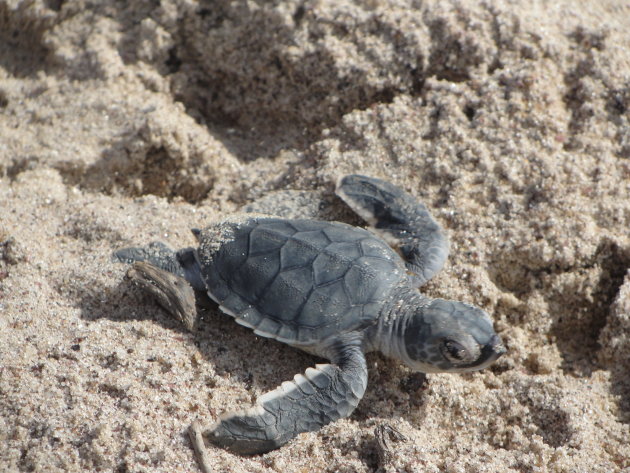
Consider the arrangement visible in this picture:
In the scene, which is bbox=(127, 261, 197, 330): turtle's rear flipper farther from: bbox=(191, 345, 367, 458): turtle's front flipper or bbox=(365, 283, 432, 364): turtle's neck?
bbox=(365, 283, 432, 364): turtle's neck

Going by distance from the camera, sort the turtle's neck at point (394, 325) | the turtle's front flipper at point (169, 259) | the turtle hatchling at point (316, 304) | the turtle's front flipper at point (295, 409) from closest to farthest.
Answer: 1. the turtle's front flipper at point (295, 409)
2. the turtle hatchling at point (316, 304)
3. the turtle's neck at point (394, 325)
4. the turtle's front flipper at point (169, 259)

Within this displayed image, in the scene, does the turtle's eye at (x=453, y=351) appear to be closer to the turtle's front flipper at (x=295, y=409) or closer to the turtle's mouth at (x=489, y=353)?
the turtle's mouth at (x=489, y=353)

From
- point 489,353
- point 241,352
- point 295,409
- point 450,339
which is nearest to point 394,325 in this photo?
point 450,339

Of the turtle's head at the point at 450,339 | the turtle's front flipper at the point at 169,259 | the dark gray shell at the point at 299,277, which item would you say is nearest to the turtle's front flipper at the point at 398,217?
the dark gray shell at the point at 299,277

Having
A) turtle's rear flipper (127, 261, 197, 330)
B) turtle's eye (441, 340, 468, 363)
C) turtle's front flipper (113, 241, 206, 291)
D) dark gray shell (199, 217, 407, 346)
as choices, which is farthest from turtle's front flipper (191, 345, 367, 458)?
turtle's front flipper (113, 241, 206, 291)

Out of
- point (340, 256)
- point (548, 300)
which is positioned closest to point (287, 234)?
point (340, 256)
